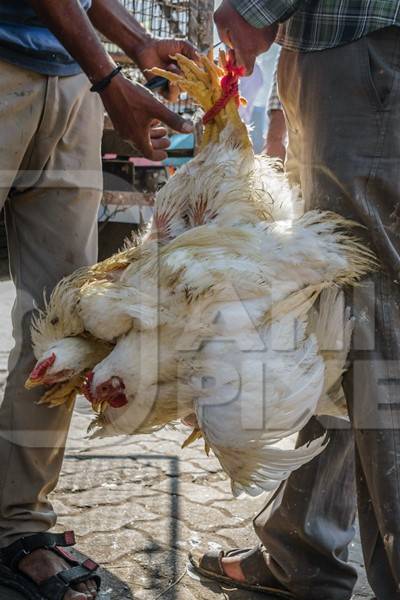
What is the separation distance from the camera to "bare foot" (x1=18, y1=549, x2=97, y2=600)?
2510 millimetres

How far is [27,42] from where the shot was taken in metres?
2.44

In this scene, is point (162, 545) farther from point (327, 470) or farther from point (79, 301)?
point (79, 301)

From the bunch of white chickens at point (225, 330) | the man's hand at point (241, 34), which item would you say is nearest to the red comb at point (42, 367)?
the bunch of white chickens at point (225, 330)

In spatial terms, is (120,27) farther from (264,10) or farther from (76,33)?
(264,10)

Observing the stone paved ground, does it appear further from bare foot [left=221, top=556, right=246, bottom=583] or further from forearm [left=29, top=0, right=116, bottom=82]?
forearm [left=29, top=0, right=116, bottom=82]

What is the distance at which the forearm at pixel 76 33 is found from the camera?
2293 mm

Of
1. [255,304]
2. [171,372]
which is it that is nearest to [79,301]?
[171,372]

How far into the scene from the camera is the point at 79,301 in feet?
7.82

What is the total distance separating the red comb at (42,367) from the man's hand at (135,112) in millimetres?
734

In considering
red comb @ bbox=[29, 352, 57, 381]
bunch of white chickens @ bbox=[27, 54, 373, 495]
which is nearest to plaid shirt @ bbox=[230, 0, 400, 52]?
bunch of white chickens @ bbox=[27, 54, 373, 495]

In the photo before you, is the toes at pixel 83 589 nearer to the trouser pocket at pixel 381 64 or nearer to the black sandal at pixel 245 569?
the black sandal at pixel 245 569

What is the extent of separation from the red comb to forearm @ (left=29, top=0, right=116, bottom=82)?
0.87 meters

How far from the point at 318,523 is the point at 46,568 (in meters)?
0.93

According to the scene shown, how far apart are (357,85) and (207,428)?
1.04m
